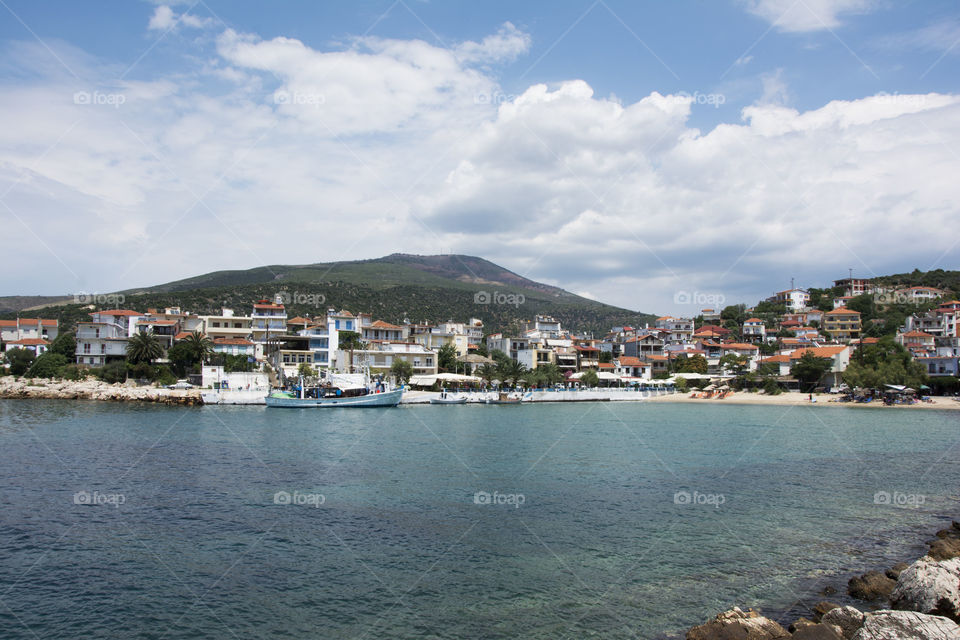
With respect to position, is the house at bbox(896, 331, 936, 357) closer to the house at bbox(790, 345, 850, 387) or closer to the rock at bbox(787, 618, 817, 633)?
the house at bbox(790, 345, 850, 387)

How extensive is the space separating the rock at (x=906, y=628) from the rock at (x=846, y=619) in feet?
2.54

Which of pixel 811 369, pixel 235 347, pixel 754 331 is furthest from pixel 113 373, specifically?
pixel 754 331

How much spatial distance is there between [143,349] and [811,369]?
6669cm

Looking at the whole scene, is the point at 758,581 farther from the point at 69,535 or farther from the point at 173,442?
the point at 173,442

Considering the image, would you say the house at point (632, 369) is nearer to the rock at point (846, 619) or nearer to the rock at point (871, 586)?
the rock at point (871, 586)

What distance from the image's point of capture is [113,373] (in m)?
57.4

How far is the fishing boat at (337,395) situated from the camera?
170 feet

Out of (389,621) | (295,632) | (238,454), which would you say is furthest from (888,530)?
(238,454)

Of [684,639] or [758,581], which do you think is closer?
[684,639]

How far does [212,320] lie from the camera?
220 feet

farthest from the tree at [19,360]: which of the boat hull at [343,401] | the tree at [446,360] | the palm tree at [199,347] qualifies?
the tree at [446,360]

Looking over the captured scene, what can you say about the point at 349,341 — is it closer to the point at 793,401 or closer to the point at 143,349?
the point at 143,349

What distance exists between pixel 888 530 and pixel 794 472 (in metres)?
7.70

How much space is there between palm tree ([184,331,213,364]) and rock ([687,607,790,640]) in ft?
187
